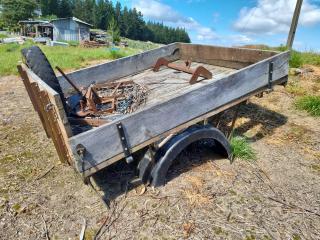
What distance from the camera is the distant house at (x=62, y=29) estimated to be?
50625 millimetres

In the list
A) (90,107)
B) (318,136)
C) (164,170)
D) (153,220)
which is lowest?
(318,136)

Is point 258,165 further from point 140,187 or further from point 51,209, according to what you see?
point 51,209

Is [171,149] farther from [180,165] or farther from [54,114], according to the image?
[54,114]

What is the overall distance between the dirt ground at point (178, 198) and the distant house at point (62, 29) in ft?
167

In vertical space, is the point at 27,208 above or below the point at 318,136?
above

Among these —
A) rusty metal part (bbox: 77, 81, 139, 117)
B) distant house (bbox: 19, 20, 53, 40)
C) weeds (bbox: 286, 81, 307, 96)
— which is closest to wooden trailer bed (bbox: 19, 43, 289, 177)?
rusty metal part (bbox: 77, 81, 139, 117)

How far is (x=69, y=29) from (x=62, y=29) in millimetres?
1210

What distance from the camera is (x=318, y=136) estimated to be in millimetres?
4930

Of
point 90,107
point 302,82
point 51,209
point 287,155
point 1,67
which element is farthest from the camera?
point 1,67

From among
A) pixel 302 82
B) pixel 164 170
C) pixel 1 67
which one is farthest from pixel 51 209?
pixel 1 67

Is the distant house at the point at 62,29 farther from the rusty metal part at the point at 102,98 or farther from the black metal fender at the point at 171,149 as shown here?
the black metal fender at the point at 171,149

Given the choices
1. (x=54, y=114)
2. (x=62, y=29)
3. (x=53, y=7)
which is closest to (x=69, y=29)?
(x=62, y=29)

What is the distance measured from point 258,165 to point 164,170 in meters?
1.47

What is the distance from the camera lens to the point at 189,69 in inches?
197
